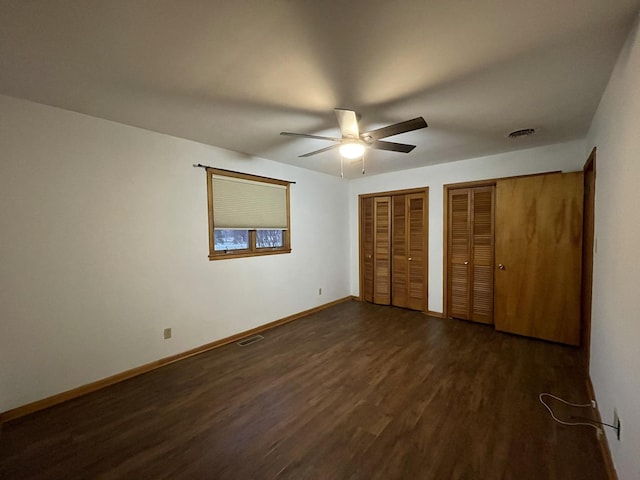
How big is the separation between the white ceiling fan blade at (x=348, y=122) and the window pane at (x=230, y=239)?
6.56ft

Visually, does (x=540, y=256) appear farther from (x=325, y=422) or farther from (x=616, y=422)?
(x=325, y=422)

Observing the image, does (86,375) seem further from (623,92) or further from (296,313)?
(623,92)

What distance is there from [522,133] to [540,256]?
148 centimetres

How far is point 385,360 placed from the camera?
9.38ft

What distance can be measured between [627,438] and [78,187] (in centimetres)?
398

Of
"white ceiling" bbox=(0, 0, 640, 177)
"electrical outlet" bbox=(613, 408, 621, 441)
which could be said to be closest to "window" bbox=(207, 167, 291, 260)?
"white ceiling" bbox=(0, 0, 640, 177)

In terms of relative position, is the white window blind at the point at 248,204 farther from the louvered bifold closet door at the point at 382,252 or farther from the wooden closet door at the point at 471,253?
the wooden closet door at the point at 471,253

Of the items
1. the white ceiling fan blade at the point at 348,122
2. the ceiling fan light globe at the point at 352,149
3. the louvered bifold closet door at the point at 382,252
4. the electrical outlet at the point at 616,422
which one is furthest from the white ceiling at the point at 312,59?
the louvered bifold closet door at the point at 382,252

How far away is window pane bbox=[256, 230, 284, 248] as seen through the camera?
379 cm

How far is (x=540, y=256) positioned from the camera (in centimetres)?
322

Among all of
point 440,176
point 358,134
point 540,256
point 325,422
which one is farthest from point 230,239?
point 540,256

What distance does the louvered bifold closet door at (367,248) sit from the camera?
5.08 m

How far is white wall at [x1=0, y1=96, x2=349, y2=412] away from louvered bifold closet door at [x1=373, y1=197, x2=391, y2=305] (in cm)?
244

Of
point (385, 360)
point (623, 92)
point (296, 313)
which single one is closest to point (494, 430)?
point (385, 360)
